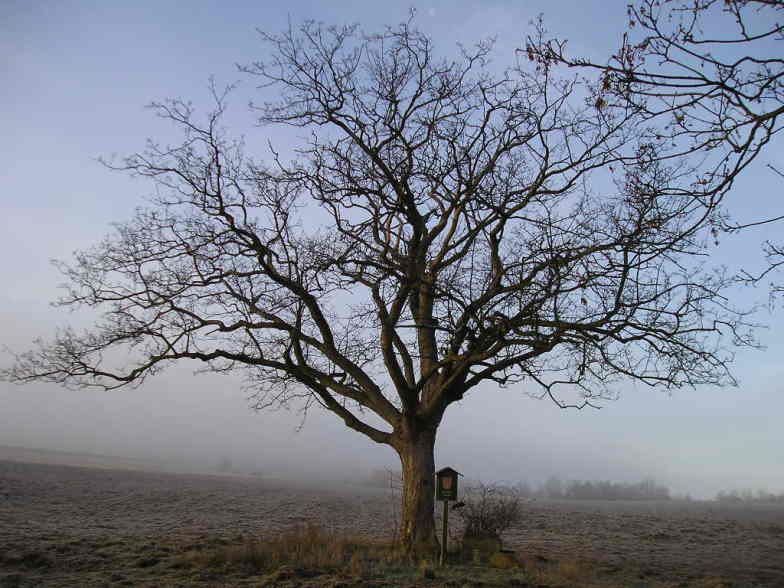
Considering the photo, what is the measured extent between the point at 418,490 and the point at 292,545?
2.84 metres

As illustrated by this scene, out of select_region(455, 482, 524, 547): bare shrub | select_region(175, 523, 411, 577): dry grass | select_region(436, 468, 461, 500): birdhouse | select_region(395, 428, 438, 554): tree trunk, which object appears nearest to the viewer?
select_region(175, 523, 411, 577): dry grass

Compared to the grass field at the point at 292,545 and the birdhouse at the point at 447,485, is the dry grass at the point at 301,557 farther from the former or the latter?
the birdhouse at the point at 447,485

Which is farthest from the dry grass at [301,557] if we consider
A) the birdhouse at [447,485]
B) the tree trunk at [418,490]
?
the birdhouse at [447,485]

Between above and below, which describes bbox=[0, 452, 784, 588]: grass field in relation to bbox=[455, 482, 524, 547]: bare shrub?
below

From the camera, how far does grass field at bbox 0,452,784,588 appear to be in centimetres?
971

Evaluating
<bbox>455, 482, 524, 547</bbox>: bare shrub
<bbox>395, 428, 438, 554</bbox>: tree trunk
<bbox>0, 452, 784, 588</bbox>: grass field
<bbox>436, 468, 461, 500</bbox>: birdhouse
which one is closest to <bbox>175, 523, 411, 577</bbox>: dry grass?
<bbox>0, 452, 784, 588</bbox>: grass field

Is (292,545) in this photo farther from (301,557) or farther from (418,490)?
(418,490)

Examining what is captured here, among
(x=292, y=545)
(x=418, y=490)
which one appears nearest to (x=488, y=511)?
(x=418, y=490)

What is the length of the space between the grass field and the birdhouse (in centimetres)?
133

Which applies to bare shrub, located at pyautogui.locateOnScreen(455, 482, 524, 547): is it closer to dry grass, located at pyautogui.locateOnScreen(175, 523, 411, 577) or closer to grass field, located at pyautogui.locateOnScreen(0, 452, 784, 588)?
grass field, located at pyautogui.locateOnScreen(0, 452, 784, 588)

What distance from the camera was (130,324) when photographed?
1240 centimetres

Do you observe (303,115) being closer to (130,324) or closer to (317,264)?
(317,264)

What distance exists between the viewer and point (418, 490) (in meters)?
12.1

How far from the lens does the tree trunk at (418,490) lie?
11.8m
